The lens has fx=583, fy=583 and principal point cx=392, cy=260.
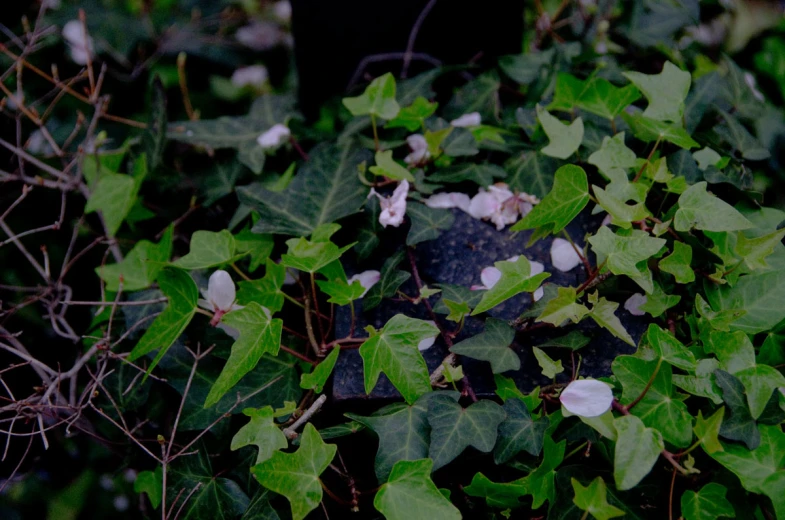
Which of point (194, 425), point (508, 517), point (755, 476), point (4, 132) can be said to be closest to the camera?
point (755, 476)

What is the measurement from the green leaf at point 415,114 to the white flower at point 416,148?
22mm

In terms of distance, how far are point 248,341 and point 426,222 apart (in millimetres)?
408

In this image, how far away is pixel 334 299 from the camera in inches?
40.1

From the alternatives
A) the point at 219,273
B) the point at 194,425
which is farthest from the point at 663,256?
the point at 194,425

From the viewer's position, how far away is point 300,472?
2.85ft

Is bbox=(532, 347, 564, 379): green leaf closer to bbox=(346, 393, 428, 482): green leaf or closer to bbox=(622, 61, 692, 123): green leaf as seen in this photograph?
bbox=(346, 393, 428, 482): green leaf

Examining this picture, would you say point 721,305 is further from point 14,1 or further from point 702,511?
point 14,1

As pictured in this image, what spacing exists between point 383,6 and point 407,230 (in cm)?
79

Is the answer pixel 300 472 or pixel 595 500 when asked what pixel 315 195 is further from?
pixel 595 500

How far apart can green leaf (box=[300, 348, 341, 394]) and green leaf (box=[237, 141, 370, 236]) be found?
0.28 m

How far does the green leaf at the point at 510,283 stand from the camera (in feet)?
3.04

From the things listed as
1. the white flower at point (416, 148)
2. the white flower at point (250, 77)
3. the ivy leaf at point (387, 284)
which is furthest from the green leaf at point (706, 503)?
the white flower at point (250, 77)

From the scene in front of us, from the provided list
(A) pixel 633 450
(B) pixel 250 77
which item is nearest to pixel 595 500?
(A) pixel 633 450

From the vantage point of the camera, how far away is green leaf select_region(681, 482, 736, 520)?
86cm
